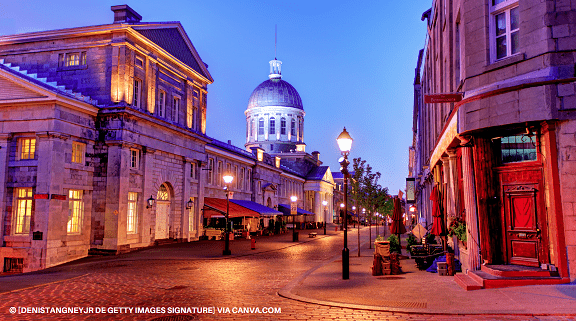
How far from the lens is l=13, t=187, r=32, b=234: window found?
22.4m

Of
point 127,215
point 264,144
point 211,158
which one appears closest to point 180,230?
point 127,215

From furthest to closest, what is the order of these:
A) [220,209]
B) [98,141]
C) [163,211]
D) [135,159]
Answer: [220,209] < [163,211] < [135,159] < [98,141]

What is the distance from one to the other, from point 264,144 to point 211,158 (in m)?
45.7

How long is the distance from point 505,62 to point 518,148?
2.23m

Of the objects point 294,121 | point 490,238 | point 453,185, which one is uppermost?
point 294,121

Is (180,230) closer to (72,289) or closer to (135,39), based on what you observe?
(135,39)

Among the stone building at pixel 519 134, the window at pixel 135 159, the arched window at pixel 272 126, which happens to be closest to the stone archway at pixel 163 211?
the window at pixel 135 159

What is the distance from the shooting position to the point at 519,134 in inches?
472

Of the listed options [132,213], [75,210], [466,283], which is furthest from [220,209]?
[466,283]

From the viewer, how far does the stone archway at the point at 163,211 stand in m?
30.3

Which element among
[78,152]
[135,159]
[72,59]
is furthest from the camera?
[135,159]

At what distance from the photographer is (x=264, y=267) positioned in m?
18.8

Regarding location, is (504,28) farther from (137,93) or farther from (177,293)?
(137,93)

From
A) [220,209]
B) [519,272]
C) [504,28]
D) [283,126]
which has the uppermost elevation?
[283,126]
